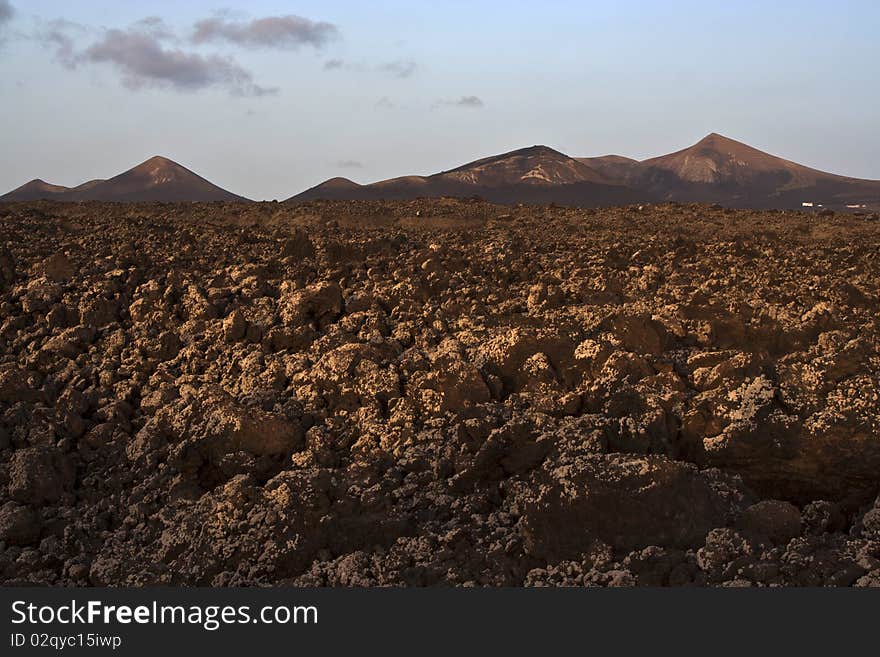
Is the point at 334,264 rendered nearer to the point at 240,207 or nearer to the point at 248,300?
the point at 248,300

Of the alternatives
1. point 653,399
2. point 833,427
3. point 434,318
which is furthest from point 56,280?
point 833,427

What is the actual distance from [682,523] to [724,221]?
589 centimetres

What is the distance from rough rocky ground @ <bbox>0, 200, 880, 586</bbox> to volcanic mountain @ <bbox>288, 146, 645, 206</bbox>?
9032mm

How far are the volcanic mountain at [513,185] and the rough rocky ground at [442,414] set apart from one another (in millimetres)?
9032

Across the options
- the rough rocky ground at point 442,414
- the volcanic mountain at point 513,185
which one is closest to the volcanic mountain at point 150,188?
the volcanic mountain at point 513,185

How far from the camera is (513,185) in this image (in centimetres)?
1789

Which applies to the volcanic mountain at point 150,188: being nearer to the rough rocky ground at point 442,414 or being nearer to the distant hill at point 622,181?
the distant hill at point 622,181

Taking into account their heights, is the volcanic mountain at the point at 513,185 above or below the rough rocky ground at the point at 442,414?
above

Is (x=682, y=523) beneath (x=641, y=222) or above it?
beneath

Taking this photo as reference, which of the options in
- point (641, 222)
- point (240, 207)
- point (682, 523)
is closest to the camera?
point (682, 523)

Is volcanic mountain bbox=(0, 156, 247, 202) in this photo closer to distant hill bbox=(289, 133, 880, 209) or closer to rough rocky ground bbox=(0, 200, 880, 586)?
distant hill bbox=(289, 133, 880, 209)

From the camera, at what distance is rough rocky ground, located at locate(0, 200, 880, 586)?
4.72m

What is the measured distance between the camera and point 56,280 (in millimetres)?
7832

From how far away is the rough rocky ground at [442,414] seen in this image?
4.72 m
